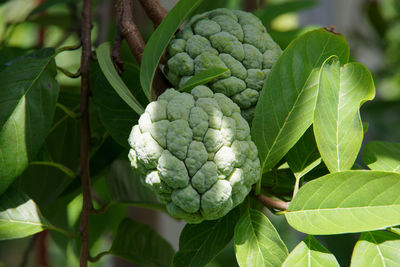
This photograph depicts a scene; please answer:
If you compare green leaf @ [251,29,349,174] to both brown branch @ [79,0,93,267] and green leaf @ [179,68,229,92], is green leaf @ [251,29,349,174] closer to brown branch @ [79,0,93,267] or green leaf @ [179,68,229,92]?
green leaf @ [179,68,229,92]

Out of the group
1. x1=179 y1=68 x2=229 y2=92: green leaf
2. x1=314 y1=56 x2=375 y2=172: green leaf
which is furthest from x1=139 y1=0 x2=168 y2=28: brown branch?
x1=314 y1=56 x2=375 y2=172: green leaf

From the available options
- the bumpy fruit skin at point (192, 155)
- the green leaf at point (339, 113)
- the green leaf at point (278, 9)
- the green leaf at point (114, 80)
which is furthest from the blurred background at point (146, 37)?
the bumpy fruit skin at point (192, 155)

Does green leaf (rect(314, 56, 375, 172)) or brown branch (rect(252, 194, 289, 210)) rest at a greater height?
green leaf (rect(314, 56, 375, 172))

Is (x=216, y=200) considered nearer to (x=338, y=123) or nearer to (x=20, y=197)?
(x=338, y=123)

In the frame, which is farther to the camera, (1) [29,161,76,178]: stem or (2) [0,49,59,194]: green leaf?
(1) [29,161,76,178]: stem

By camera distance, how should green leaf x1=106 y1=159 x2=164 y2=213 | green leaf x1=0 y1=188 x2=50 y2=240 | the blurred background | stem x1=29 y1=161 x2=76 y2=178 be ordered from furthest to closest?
the blurred background → green leaf x1=106 y1=159 x2=164 y2=213 → stem x1=29 y1=161 x2=76 y2=178 → green leaf x1=0 y1=188 x2=50 y2=240

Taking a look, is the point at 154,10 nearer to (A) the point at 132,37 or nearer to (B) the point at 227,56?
(A) the point at 132,37
